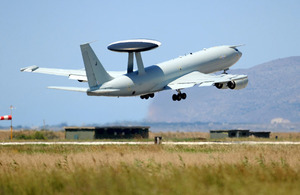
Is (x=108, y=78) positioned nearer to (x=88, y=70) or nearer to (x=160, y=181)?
(x=88, y=70)

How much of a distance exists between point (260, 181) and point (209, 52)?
152 ft

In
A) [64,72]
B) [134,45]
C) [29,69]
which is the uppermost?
[134,45]

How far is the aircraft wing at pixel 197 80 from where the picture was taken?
57.4 meters

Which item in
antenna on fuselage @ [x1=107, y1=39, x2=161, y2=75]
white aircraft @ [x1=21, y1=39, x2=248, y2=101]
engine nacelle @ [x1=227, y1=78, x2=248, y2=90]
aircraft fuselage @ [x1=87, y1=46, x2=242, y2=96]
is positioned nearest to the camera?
white aircraft @ [x1=21, y1=39, x2=248, y2=101]

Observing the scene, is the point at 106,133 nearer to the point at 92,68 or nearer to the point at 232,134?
the point at 232,134

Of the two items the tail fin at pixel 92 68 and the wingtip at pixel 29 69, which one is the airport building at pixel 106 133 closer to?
the wingtip at pixel 29 69

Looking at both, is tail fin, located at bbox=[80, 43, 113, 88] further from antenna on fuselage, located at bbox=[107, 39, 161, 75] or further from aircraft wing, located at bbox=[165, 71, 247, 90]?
aircraft wing, located at bbox=[165, 71, 247, 90]

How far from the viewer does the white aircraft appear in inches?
2042

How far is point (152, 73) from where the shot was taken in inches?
2303

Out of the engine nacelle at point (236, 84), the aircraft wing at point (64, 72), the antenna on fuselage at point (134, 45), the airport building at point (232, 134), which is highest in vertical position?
the antenna on fuselage at point (134, 45)

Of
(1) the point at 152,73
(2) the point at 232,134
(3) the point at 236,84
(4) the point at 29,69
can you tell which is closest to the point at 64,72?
(4) the point at 29,69

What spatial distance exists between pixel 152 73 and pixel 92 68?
29.9ft

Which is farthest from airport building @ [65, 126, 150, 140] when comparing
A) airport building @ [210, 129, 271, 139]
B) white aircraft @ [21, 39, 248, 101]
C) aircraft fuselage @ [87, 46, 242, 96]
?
aircraft fuselage @ [87, 46, 242, 96]

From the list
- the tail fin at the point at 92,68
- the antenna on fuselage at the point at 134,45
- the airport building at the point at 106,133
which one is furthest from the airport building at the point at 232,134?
the tail fin at the point at 92,68
